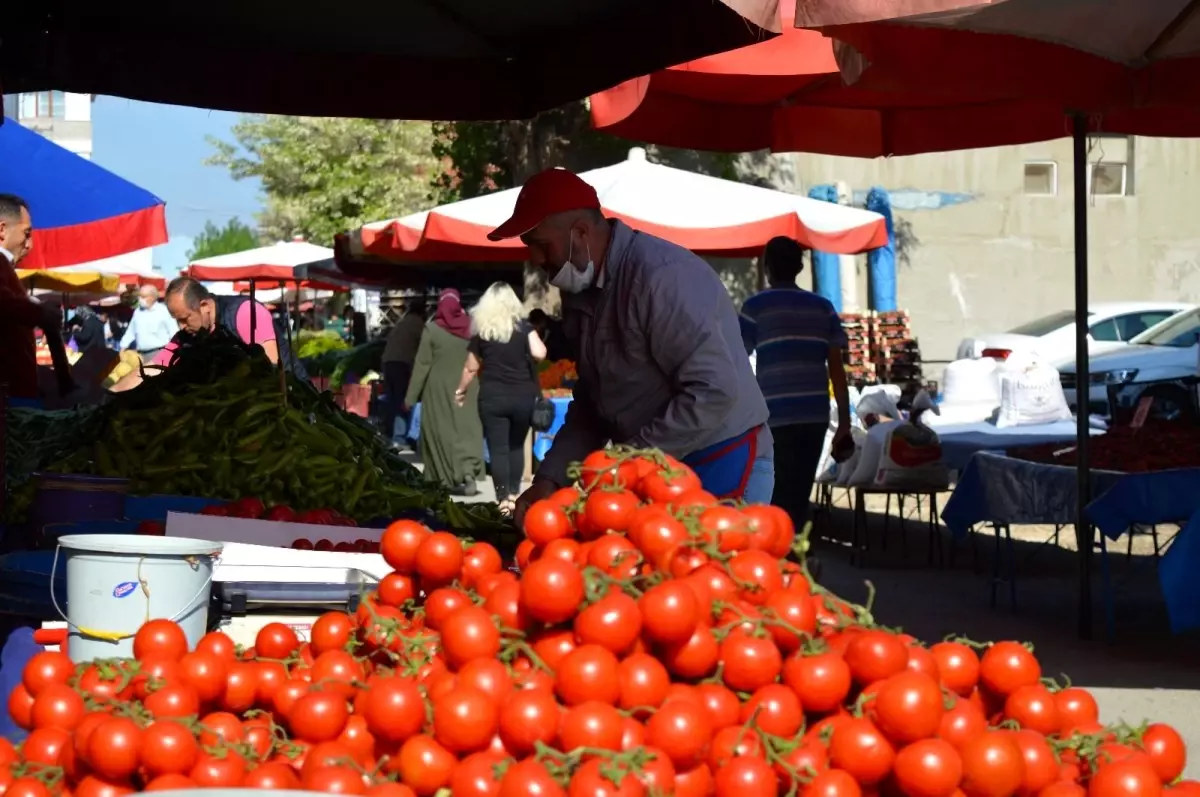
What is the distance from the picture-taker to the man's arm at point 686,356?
4.19 metres

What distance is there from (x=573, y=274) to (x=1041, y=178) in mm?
24173

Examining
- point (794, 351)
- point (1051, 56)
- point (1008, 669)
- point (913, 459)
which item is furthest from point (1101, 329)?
point (1008, 669)

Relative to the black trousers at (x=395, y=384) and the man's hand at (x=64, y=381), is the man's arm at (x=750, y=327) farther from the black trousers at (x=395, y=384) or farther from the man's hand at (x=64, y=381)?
the black trousers at (x=395, y=384)

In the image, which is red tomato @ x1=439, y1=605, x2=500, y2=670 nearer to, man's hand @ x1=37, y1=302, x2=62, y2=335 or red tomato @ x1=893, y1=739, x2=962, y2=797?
red tomato @ x1=893, y1=739, x2=962, y2=797

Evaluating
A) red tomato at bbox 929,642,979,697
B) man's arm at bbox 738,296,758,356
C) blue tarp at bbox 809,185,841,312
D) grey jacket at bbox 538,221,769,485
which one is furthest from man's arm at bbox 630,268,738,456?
blue tarp at bbox 809,185,841,312

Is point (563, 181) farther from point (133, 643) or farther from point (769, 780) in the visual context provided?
point (769, 780)

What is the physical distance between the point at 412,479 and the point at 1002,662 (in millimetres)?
3620

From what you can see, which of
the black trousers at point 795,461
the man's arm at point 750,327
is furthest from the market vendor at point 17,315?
the black trousers at point 795,461

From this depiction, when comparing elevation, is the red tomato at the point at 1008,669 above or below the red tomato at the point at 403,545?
below

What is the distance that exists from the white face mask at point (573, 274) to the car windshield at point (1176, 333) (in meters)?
16.5

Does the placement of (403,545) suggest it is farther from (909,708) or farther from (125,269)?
(125,269)

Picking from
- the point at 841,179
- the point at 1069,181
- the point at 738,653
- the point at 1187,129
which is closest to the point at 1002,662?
the point at 738,653

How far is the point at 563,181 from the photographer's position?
4328 mm

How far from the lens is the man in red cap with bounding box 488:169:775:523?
423 centimetres
